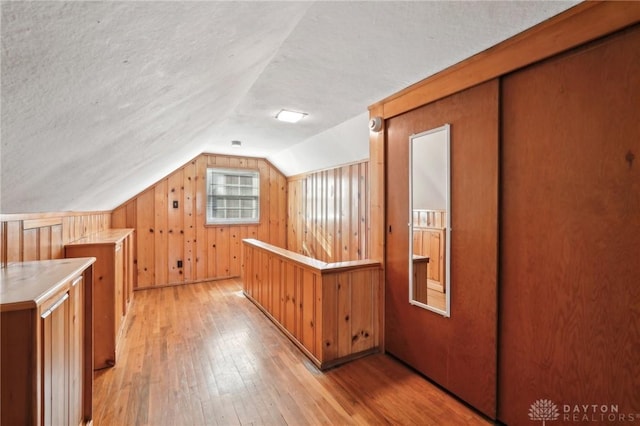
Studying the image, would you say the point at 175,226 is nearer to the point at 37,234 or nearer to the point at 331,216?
the point at 331,216

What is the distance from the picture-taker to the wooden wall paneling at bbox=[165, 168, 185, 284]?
4715 millimetres

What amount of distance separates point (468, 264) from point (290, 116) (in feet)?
7.32

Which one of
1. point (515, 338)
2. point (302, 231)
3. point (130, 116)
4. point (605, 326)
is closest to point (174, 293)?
point (302, 231)

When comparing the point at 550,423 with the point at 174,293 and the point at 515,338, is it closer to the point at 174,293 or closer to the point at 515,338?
the point at 515,338

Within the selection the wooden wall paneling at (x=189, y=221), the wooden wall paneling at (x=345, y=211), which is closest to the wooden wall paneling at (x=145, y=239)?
the wooden wall paneling at (x=189, y=221)

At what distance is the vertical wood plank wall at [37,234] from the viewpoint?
4.60ft

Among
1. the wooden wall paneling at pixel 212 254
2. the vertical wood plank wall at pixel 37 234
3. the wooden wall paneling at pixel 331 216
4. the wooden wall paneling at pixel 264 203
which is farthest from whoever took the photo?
the wooden wall paneling at pixel 264 203

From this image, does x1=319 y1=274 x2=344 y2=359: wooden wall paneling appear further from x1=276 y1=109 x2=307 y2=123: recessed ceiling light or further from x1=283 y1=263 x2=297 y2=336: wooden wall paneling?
x1=276 y1=109 x2=307 y2=123: recessed ceiling light

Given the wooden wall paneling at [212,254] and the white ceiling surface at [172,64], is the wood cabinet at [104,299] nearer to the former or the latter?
the white ceiling surface at [172,64]

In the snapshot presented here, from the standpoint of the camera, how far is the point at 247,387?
2.02 m

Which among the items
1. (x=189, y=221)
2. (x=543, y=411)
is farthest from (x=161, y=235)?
(x=543, y=411)

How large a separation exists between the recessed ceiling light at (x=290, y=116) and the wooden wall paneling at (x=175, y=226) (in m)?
2.58

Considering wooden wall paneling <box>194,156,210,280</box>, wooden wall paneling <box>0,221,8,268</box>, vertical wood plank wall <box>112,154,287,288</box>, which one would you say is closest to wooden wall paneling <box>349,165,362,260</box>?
vertical wood plank wall <box>112,154,287,288</box>

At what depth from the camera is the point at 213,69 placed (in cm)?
133
